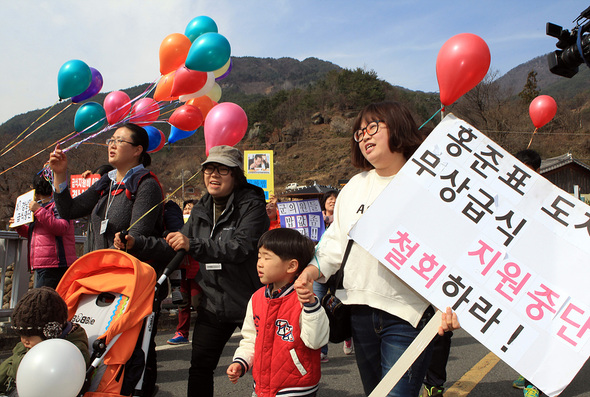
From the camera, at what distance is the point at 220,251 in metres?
2.76

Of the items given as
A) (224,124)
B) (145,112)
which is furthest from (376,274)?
(145,112)

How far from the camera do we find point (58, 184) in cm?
335

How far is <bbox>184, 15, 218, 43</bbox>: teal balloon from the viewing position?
18.3 ft

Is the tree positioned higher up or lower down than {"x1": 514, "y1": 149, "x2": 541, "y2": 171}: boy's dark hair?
higher up

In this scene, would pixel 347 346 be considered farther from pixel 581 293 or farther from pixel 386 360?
pixel 581 293

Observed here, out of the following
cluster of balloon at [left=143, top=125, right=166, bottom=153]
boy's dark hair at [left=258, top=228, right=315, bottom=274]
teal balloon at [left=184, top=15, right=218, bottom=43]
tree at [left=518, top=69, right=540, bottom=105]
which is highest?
tree at [left=518, top=69, right=540, bottom=105]

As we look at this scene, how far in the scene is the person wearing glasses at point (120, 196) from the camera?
3.16 metres

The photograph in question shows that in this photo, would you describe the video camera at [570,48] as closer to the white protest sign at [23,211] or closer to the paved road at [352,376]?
the paved road at [352,376]

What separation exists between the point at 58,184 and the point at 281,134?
227 ft

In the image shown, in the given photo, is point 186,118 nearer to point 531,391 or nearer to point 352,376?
point 352,376

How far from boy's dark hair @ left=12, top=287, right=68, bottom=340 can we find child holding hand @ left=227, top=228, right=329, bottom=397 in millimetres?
958

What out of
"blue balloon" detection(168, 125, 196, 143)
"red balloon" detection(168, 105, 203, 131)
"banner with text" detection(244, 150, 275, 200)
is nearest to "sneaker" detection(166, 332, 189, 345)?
"blue balloon" detection(168, 125, 196, 143)

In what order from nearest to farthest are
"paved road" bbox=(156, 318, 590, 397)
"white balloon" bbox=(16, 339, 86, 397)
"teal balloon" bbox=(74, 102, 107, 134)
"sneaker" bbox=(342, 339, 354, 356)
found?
"white balloon" bbox=(16, 339, 86, 397), "paved road" bbox=(156, 318, 590, 397), "sneaker" bbox=(342, 339, 354, 356), "teal balloon" bbox=(74, 102, 107, 134)

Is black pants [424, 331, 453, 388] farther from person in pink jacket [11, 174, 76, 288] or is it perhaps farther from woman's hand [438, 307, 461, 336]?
person in pink jacket [11, 174, 76, 288]
